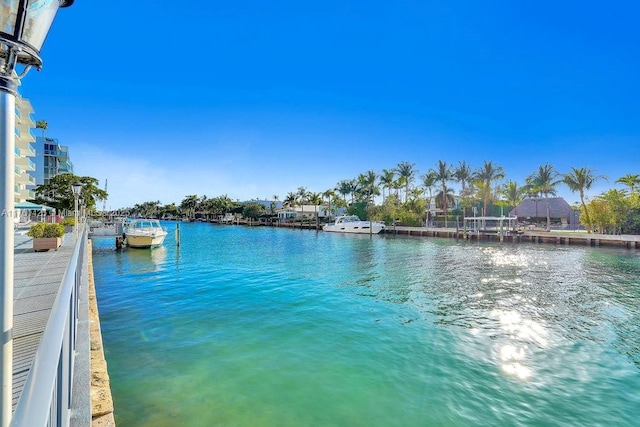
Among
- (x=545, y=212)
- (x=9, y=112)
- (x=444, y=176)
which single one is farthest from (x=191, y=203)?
(x=9, y=112)

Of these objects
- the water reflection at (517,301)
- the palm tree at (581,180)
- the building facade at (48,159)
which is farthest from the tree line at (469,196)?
the building facade at (48,159)

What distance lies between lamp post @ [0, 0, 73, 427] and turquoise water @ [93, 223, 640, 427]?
17.6ft

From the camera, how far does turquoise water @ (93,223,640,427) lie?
649 cm

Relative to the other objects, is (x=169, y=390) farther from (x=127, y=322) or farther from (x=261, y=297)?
(x=261, y=297)

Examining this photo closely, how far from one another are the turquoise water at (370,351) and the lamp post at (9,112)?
5362mm

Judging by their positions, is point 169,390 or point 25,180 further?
point 25,180

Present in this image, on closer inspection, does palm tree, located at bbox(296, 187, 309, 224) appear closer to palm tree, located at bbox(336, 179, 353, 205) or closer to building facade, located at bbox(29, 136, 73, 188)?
palm tree, located at bbox(336, 179, 353, 205)

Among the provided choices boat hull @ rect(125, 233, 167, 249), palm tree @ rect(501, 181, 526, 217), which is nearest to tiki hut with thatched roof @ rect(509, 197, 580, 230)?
palm tree @ rect(501, 181, 526, 217)

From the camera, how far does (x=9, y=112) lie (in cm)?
166

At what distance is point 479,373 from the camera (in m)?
7.88

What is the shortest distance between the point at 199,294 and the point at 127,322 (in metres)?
3.94

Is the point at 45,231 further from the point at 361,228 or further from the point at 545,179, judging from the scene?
the point at 545,179

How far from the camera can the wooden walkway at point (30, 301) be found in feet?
14.7

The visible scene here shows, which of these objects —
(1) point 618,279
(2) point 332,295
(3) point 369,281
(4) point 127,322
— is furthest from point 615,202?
(4) point 127,322
